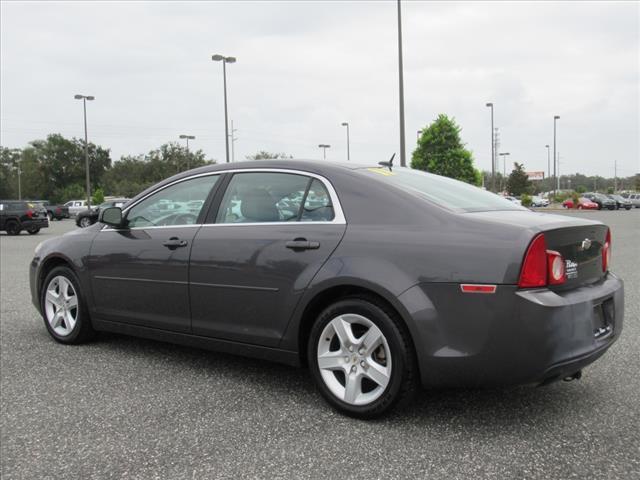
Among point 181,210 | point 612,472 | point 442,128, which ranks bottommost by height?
point 612,472

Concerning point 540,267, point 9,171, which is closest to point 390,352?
point 540,267

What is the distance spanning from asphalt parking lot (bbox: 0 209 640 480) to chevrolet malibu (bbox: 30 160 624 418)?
0.26 m

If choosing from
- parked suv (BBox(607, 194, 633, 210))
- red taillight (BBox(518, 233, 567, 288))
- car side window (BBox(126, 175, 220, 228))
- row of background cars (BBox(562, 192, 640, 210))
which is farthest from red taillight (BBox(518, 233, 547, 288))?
parked suv (BBox(607, 194, 633, 210))

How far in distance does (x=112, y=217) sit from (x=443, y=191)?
8.13ft

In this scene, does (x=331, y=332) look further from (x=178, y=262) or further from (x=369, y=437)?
(x=178, y=262)

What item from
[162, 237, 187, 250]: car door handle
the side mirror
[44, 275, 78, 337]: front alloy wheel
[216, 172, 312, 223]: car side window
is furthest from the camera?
[44, 275, 78, 337]: front alloy wheel

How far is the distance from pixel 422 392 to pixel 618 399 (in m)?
1.16

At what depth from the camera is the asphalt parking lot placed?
9.25ft

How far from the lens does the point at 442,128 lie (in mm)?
41500

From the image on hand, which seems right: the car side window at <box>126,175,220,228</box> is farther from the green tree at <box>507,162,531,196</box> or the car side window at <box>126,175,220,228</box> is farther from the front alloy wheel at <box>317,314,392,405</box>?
the green tree at <box>507,162,531,196</box>

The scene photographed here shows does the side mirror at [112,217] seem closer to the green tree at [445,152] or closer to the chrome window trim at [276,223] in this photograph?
the chrome window trim at [276,223]

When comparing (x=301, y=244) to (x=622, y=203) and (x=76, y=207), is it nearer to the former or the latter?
(x=76, y=207)

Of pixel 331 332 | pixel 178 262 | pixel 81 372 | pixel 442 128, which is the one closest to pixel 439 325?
pixel 331 332

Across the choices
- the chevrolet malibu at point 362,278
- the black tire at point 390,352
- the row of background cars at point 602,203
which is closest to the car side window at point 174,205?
the chevrolet malibu at point 362,278
